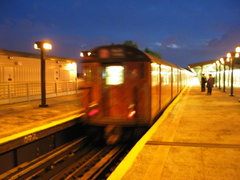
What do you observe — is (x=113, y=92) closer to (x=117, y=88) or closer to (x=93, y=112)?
(x=117, y=88)

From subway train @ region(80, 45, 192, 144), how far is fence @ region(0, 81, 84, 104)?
6.47 m

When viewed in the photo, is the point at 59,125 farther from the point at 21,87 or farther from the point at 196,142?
the point at 21,87

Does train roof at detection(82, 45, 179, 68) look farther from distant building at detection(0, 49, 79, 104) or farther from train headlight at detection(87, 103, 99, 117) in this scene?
distant building at detection(0, 49, 79, 104)

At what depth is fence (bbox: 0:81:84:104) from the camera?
42.3 ft

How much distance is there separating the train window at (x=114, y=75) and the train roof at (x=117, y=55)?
216 millimetres

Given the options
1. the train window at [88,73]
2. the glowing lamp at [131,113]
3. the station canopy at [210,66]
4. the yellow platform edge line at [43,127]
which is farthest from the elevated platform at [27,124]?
the station canopy at [210,66]

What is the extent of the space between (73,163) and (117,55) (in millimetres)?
3322

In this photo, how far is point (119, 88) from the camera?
24.5 ft

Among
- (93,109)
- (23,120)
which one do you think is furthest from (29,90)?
(93,109)

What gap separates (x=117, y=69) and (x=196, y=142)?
9.90ft

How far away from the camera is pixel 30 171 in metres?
6.36

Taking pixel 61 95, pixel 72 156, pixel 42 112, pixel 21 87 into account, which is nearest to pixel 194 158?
pixel 72 156

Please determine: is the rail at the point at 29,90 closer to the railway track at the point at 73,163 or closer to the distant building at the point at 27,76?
the distant building at the point at 27,76

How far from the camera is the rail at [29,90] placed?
12.9 meters
